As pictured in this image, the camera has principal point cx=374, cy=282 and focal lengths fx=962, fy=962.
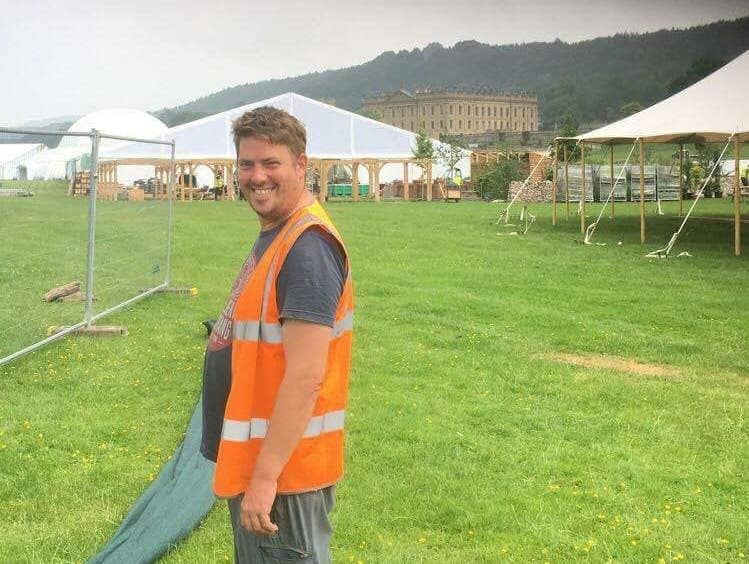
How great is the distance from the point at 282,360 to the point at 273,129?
2.03 ft

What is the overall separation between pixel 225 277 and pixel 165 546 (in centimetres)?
1029

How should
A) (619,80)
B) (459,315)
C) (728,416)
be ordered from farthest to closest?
(619,80)
(459,315)
(728,416)

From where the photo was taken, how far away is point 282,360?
2508 millimetres

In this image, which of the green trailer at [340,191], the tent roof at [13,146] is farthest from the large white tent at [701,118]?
the green trailer at [340,191]

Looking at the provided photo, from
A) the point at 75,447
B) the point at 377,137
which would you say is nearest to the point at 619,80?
the point at 377,137

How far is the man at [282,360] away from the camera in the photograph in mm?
2447

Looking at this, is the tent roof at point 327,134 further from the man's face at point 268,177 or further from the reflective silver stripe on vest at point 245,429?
the reflective silver stripe on vest at point 245,429

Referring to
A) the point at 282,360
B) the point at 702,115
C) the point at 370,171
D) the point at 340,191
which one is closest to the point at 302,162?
the point at 282,360

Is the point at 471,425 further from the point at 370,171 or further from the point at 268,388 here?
the point at 370,171

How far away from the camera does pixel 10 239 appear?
878cm

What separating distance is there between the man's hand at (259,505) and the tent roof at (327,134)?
4679 centimetres

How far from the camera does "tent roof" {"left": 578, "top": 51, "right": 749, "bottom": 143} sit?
62.2ft

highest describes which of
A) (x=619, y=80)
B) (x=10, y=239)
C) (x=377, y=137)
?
(x=619, y=80)

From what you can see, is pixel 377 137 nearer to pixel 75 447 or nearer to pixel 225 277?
pixel 225 277
